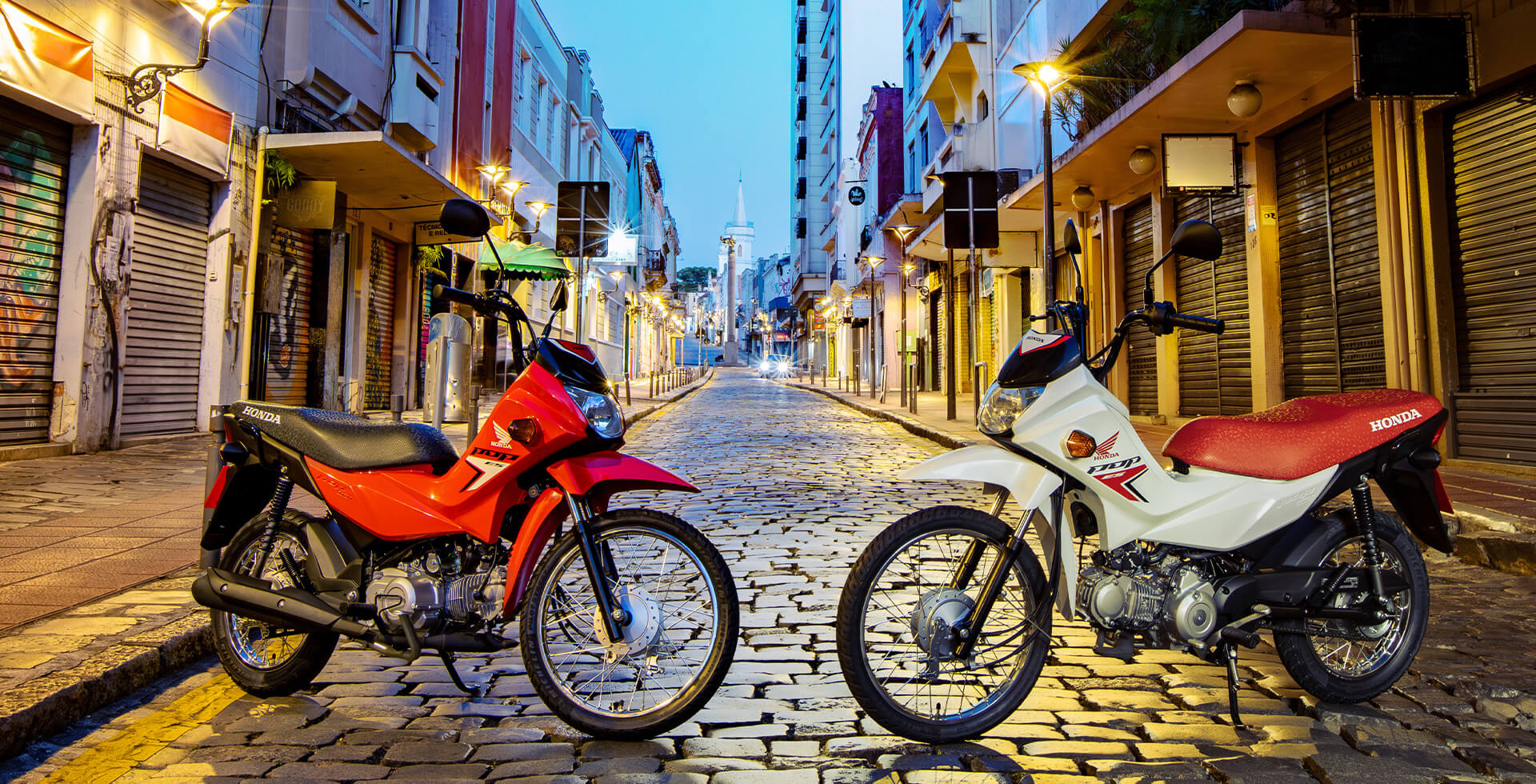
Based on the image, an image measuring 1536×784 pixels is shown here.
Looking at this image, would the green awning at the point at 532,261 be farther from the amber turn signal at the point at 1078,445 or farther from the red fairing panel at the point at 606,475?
the amber turn signal at the point at 1078,445

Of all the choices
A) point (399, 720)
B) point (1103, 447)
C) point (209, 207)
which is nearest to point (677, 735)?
point (399, 720)

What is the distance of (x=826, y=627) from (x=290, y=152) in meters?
11.6

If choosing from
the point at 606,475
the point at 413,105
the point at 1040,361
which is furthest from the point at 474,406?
the point at 413,105

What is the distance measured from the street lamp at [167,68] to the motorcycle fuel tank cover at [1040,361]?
9.13m

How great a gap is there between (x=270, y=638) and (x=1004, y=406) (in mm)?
2647

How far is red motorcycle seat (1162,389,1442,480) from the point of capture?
2.96 m

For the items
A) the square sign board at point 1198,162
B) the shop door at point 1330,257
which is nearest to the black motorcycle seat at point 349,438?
the shop door at point 1330,257

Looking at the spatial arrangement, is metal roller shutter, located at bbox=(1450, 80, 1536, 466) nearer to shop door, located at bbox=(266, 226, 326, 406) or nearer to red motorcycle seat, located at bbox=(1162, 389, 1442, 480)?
red motorcycle seat, located at bbox=(1162, 389, 1442, 480)

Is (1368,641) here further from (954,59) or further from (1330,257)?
(954,59)

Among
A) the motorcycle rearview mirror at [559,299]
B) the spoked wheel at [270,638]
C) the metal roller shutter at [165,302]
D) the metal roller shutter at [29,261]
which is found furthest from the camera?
the metal roller shutter at [165,302]

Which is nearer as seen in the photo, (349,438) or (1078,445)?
(1078,445)

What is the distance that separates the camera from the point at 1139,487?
2854mm

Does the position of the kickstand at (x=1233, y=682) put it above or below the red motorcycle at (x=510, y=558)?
below

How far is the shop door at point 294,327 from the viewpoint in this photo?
1349 cm
